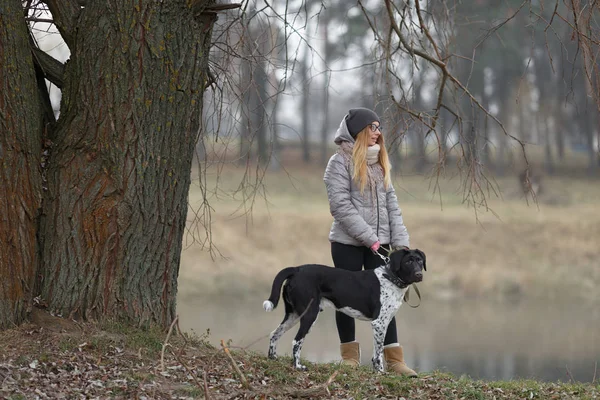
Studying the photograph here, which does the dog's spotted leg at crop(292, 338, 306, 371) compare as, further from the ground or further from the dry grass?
the dry grass

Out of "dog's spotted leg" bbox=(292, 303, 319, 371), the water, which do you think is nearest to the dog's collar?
"dog's spotted leg" bbox=(292, 303, 319, 371)

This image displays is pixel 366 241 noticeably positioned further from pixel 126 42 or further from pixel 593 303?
pixel 593 303

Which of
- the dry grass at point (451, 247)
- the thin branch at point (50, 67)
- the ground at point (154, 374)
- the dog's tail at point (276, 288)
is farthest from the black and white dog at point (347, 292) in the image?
the dry grass at point (451, 247)

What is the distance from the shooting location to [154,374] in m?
4.43

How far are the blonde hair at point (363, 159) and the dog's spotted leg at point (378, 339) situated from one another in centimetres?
95

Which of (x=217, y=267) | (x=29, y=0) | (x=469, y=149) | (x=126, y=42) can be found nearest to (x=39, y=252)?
(x=126, y=42)

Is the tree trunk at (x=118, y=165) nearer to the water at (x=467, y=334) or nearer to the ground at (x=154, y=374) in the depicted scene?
the ground at (x=154, y=374)

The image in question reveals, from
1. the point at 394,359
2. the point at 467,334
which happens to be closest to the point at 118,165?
the point at 394,359

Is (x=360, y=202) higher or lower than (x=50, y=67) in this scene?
lower

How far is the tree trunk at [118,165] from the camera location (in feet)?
15.7

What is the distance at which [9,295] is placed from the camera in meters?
4.62

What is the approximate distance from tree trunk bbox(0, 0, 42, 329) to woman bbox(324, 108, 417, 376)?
6.54 feet

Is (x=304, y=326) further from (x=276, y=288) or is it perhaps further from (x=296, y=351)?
(x=276, y=288)

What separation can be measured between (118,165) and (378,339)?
2.04 m
